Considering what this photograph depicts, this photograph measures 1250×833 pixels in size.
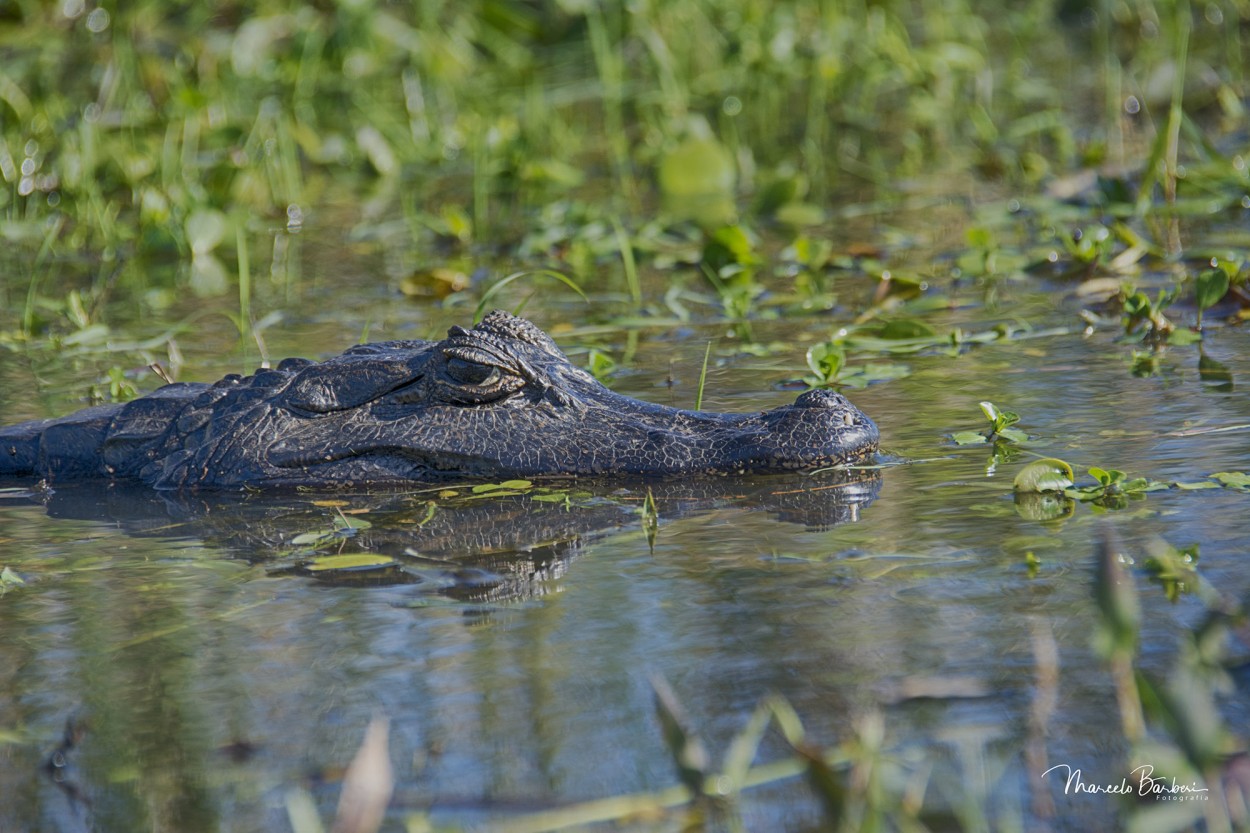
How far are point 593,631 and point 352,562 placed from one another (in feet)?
2.93

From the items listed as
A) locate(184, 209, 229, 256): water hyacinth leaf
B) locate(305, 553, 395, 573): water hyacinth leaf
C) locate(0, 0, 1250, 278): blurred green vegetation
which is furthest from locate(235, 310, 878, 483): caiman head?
locate(184, 209, 229, 256): water hyacinth leaf

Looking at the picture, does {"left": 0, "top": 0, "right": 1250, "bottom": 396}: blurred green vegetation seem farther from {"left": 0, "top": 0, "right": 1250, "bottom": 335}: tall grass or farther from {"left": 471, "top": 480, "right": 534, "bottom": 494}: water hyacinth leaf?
{"left": 471, "top": 480, "right": 534, "bottom": 494}: water hyacinth leaf

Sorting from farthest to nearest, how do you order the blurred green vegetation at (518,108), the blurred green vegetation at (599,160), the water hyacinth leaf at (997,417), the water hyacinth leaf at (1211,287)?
the blurred green vegetation at (518,108) < the blurred green vegetation at (599,160) < the water hyacinth leaf at (1211,287) < the water hyacinth leaf at (997,417)

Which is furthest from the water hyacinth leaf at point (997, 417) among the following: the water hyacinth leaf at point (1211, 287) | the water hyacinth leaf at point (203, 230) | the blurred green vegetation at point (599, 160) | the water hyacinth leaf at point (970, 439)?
the water hyacinth leaf at point (203, 230)

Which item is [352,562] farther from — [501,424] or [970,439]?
[970,439]

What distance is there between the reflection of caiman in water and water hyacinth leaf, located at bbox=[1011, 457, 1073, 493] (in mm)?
398

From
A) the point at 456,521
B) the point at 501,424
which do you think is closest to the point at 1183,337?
the point at 501,424

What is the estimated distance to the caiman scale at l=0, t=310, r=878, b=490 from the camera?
4449 millimetres

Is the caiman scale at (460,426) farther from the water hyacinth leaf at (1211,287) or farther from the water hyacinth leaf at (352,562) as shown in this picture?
the water hyacinth leaf at (1211,287)

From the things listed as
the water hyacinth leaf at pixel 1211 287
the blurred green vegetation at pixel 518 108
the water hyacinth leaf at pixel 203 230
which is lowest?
the water hyacinth leaf at pixel 1211 287

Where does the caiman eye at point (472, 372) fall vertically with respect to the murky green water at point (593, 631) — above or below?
above

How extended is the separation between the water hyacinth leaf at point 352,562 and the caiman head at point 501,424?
697 mm

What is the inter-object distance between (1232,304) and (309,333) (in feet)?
11.9

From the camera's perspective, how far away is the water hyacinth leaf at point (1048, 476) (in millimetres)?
4000
